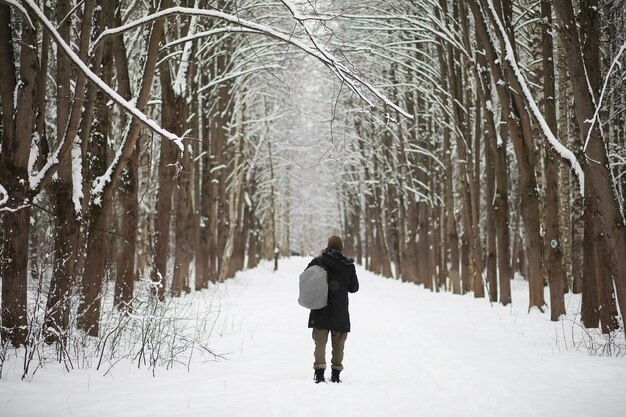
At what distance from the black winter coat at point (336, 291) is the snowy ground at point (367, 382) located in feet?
2.10

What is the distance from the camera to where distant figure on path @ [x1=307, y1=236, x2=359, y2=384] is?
19.1 feet

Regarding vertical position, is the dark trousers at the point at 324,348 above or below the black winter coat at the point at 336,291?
below

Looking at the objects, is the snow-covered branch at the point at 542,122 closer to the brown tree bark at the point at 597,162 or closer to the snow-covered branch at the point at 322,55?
the brown tree bark at the point at 597,162

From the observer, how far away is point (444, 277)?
2147 centimetres

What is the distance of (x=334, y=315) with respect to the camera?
5895 mm

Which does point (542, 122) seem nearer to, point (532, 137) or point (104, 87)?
point (532, 137)

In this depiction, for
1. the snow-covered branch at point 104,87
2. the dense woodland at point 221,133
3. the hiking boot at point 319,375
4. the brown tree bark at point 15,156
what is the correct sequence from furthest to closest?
the brown tree bark at point 15,156
the dense woodland at point 221,133
the hiking boot at point 319,375
the snow-covered branch at point 104,87

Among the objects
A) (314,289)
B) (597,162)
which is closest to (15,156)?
(314,289)

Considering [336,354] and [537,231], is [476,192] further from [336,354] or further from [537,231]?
[336,354]

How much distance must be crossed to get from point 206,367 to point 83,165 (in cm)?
329

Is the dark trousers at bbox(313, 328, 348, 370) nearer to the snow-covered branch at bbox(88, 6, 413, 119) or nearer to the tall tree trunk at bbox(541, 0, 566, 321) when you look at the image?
the snow-covered branch at bbox(88, 6, 413, 119)

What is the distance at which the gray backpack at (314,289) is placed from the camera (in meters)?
5.85

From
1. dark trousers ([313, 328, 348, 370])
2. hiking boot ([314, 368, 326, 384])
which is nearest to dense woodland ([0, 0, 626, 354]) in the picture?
dark trousers ([313, 328, 348, 370])

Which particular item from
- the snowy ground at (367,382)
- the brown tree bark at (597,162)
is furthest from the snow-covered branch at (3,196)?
the brown tree bark at (597,162)
